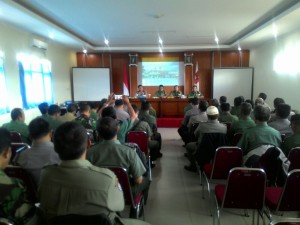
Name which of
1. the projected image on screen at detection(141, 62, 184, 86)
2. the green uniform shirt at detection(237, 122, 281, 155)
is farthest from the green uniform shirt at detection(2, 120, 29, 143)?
the projected image on screen at detection(141, 62, 184, 86)

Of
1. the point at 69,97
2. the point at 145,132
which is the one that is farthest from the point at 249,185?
the point at 69,97

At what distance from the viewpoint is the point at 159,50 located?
36.7 ft

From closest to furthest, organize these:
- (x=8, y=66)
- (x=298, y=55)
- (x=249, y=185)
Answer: (x=249, y=185) < (x=8, y=66) < (x=298, y=55)

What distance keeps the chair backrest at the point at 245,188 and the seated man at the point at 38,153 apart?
153 centimetres

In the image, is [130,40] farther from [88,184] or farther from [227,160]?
[88,184]

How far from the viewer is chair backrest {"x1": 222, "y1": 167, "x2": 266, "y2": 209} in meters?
2.17

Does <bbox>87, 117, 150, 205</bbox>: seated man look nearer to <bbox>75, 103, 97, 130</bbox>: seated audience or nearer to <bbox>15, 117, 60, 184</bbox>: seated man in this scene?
<bbox>15, 117, 60, 184</bbox>: seated man

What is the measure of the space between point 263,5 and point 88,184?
526 centimetres

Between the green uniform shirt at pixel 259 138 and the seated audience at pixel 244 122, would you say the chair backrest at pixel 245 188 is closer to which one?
the green uniform shirt at pixel 259 138

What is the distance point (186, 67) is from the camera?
11.5m

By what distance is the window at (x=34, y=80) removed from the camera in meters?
6.61

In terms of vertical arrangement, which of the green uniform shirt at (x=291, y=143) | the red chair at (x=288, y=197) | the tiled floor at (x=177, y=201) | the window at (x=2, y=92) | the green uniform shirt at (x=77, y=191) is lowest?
the tiled floor at (x=177, y=201)

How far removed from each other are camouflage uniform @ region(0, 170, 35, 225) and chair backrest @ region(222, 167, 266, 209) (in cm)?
151

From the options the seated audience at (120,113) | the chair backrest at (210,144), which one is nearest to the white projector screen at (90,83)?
the seated audience at (120,113)
